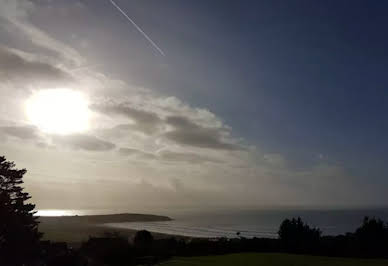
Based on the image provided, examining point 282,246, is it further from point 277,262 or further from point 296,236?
point 277,262

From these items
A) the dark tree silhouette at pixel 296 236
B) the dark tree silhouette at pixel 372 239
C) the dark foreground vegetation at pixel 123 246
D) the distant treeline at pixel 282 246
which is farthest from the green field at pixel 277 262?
the dark tree silhouette at pixel 372 239

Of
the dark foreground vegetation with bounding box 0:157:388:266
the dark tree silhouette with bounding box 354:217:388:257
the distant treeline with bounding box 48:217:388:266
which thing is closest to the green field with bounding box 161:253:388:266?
the dark foreground vegetation with bounding box 0:157:388:266

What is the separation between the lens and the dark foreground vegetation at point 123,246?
84.4 ft

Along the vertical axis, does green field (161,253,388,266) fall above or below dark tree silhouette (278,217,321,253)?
below

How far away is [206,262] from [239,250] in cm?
1359

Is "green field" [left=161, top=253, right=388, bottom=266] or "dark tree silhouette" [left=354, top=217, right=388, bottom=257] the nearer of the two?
"green field" [left=161, top=253, right=388, bottom=266]

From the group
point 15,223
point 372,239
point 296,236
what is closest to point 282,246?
point 296,236

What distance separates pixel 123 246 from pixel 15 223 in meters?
12.3

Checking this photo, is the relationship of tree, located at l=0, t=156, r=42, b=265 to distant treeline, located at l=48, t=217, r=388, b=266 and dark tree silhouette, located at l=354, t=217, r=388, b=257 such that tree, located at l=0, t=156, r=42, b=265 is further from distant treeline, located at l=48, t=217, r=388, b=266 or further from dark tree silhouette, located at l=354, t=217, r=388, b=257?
dark tree silhouette, located at l=354, t=217, r=388, b=257

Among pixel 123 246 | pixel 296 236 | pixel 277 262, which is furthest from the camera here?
pixel 296 236

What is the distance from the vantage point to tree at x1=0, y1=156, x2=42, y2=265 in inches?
992

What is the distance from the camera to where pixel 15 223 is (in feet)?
84.6

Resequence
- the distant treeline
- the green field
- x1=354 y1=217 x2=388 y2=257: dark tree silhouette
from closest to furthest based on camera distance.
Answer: the green field
the distant treeline
x1=354 y1=217 x2=388 y2=257: dark tree silhouette

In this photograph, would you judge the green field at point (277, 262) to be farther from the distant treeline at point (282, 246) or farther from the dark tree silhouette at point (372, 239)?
the dark tree silhouette at point (372, 239)
